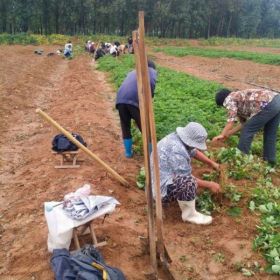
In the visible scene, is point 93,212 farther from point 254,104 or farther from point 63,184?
point 254,104

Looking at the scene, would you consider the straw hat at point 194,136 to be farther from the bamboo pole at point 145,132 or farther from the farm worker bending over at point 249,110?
Answer: the farm worker bending over at point 249,110

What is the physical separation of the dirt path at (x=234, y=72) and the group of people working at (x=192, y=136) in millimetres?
9405

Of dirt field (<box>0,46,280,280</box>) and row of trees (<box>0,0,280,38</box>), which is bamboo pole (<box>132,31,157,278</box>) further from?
row of trees (<box>0,0,280,38</box>)

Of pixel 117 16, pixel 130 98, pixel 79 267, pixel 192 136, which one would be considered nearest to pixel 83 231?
pixel 79 267

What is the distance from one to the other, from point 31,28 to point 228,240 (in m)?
58.5

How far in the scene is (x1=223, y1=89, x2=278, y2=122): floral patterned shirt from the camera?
6.42m

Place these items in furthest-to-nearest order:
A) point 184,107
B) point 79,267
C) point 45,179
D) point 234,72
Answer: point 234,72, point 184,107, point 45,179, point 79,267

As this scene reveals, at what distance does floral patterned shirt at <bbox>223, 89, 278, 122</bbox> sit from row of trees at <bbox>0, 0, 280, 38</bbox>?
51.6m

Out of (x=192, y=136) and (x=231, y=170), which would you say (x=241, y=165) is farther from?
(x=192, y=136)

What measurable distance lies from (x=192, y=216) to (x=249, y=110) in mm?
2590

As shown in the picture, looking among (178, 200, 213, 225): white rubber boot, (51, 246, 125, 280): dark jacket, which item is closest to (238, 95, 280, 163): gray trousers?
(178, 200, 213, 225): white rubber boot

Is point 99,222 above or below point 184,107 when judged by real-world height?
below

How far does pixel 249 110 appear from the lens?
6.64m

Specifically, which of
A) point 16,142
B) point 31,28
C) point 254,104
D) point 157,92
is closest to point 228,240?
point 254,104
